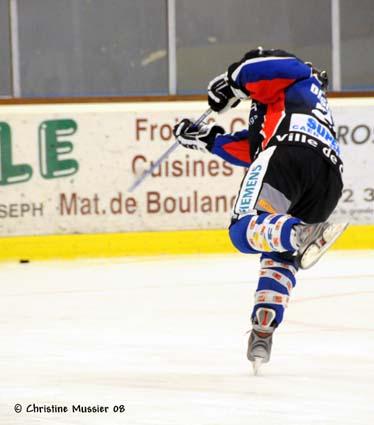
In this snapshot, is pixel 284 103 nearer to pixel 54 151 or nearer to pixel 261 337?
pixel 261 337

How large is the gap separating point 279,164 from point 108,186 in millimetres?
4866

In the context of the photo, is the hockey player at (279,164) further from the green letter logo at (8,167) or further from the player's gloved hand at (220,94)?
the green letter logo at (8,167)

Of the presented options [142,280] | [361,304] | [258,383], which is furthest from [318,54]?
[258,383]

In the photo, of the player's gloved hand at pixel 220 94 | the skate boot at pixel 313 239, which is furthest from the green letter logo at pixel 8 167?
the skate boot at pixel 313 239

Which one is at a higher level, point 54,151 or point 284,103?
point 284,103

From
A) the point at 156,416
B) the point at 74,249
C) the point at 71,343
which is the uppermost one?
the point at 156,416

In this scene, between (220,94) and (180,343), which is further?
(180,343)

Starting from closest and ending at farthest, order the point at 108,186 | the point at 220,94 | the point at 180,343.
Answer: the point at 220,94
the point at 180,343
the point at 108,186

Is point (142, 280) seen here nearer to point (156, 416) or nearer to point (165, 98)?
point (165, 98)

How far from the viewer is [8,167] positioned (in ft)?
29.3

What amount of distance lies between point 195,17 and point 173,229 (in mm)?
1867

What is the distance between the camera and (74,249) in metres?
8.88

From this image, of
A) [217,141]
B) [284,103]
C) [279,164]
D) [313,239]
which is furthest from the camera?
[217,141]

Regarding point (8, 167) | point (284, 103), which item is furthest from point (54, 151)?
point (284, 103)
